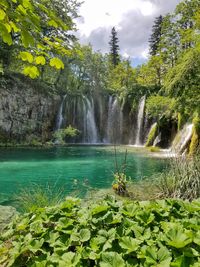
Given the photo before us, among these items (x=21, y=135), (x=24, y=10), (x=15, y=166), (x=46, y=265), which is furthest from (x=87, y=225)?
(x=21, y=135)

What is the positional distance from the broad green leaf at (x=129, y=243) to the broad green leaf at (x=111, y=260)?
0.13 m

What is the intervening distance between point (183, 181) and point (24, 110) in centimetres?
1919

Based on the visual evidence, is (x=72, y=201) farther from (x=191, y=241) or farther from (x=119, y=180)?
(x=119, y=180)

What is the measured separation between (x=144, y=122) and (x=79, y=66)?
1316cm

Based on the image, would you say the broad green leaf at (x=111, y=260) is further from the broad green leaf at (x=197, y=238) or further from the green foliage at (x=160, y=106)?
the green foliage at (x=160, y=106)

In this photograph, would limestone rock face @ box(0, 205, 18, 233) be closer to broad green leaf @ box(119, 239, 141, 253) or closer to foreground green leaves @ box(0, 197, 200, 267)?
foreground green leaves @ box(0, 197, 200, 267)

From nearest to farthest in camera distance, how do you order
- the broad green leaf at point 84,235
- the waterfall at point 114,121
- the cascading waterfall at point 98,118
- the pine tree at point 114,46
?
the broad green leaf at point 84,235 → the cascading waterfall at point 98,118 → the waterfall at point 114,121 → the pine tree at point 114,46

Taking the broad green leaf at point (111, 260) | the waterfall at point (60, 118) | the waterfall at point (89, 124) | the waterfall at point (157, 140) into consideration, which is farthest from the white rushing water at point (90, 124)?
the broad green leaf at point (111, 260)

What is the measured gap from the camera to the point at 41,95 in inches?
950

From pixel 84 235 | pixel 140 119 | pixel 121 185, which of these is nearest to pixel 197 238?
pixel 84 235

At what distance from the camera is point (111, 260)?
5.50 feet

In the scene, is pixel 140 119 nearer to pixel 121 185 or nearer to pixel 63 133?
pixel 63 133

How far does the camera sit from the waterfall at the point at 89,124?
2783cm

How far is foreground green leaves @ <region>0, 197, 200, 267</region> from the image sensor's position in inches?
67.3
